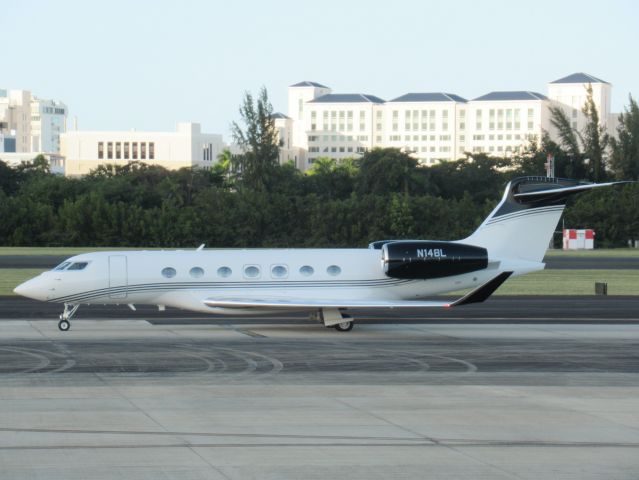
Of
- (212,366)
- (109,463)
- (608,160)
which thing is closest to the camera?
(109,463)

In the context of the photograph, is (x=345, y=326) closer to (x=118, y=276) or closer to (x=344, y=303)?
(x=344, y=303)

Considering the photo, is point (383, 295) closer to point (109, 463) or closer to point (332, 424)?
point (332, 424)

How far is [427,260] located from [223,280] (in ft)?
17.4

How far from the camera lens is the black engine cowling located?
2780cm

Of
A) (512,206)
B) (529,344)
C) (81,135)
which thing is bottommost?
(529,344)

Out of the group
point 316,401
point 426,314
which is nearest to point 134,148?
point 426,314

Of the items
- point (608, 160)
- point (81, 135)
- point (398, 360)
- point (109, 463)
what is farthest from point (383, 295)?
point (81, 135)

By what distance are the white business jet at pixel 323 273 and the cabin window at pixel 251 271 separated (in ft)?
0.08

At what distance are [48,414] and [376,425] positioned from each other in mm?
4745

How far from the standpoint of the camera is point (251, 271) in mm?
27656

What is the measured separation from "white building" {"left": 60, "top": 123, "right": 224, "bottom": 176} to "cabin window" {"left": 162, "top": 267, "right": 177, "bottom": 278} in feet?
528

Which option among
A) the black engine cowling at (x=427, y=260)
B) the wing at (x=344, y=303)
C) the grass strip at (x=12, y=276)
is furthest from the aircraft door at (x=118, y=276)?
the grass strip at (x=12, y=276)

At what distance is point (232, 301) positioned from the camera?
26688 millimetres

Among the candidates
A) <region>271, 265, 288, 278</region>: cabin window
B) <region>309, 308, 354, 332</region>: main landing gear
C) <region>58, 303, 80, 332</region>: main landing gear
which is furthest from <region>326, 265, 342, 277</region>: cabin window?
<region>58, 303, 80, 332</region>: main landing gear
